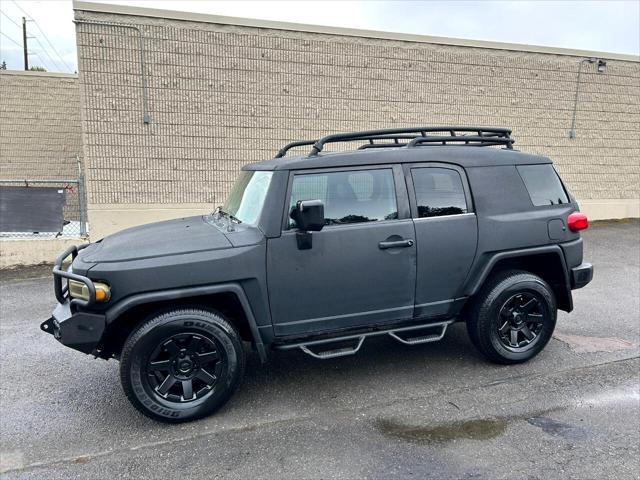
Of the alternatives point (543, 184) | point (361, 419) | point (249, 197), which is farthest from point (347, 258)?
point (543, 184)

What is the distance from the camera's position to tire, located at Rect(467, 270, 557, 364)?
13.2 ft

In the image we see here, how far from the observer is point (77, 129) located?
495 inches

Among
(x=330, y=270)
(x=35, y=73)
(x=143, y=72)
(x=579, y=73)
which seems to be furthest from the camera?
(x=35, y=73)

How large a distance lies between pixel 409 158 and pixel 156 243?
2163 millimetres

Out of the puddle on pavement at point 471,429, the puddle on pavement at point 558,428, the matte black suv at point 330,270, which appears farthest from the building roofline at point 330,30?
the puddle on pavement at point 558,428

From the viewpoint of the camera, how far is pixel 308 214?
327 centimetres

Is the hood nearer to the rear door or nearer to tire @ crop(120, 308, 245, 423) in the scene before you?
tire @ crop(120, 308, 245, 423)

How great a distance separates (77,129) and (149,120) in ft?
15.6

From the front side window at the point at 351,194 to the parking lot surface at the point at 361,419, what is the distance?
1444 mm

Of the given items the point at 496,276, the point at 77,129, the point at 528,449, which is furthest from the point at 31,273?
the point at 528,449

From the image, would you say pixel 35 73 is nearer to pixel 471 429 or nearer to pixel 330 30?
pixel 330 30

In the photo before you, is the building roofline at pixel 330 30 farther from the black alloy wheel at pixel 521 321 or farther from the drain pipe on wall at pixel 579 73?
the black alloy wheel at pixel 521 321

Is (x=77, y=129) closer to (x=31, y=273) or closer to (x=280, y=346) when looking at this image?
(x=31, y=273)

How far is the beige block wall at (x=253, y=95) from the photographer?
8.97 m
